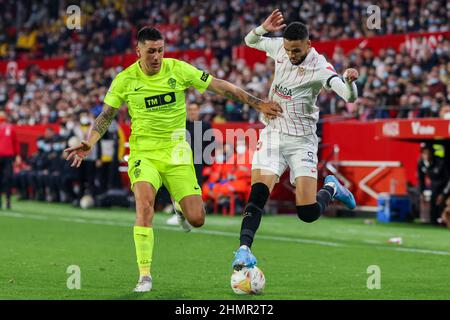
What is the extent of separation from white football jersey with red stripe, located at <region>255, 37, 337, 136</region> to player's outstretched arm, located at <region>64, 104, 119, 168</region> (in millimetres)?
1700

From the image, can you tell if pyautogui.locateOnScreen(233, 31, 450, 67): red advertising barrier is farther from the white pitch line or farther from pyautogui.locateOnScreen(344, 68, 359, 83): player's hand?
pyautogui.locateOnScreen(344, 68, 359, 83): player's hand

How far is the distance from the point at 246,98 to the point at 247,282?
184cm

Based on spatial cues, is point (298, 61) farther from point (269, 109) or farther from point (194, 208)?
point (194, 208)

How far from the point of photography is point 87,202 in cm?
2492

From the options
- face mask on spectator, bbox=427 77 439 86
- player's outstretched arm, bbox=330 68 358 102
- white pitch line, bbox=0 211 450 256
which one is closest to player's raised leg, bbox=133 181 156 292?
player's outstretched arm, bbox=330 68 358 102

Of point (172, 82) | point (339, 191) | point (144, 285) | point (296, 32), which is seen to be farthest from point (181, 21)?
point (144, 285)

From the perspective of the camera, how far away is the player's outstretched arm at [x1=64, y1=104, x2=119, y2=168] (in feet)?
32.5

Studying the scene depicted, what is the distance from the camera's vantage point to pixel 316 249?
15.1 m

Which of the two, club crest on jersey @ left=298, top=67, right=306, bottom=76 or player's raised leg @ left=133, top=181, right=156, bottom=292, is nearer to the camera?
player's raised leg @ left=133, top=181, right=156, bottom=292

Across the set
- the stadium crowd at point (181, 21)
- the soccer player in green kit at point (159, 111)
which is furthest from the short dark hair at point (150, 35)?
the stadium crowd at point (181, 21)

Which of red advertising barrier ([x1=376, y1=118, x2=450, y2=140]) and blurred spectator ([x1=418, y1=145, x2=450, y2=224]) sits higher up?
red advertising barrier ([x1=376, y1=118, x2=450, y2=140])

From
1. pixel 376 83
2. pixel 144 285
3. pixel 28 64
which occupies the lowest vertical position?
pixel 144 285
